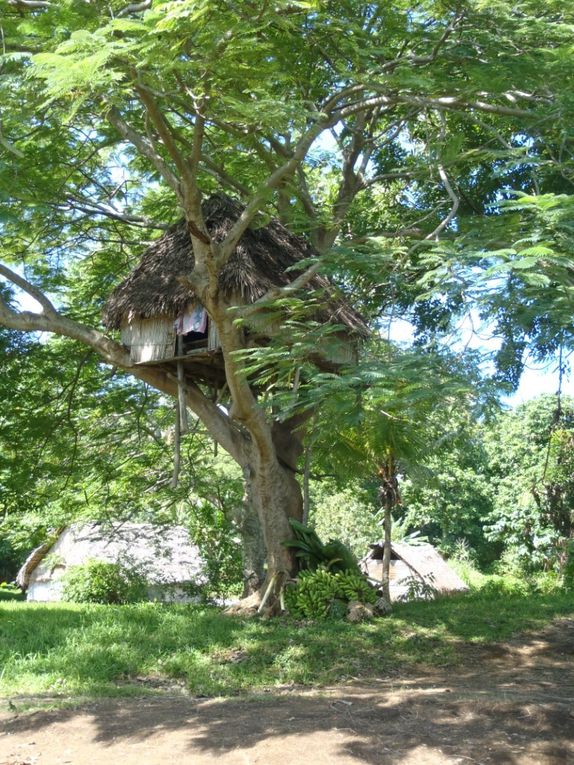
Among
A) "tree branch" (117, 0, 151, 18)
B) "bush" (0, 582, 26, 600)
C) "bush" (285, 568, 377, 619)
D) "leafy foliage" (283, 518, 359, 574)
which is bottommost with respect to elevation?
"bush" (0, 582, 26, 600)

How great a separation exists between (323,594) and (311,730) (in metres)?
5.01

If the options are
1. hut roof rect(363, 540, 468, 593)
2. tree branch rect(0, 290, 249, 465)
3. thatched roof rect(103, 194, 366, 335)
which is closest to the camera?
thatched roof rect(103, 194, 366, 335)

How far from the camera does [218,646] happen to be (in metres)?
9.30

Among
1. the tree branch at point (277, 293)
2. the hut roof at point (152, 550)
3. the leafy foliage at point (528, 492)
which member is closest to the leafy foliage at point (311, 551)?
the tree branch at point (277, 293)

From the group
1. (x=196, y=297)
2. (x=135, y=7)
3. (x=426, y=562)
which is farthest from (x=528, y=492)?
(x=135, y=7)

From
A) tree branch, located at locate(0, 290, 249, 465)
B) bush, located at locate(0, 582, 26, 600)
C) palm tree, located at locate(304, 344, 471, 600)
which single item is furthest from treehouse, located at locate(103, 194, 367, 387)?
bush, located at locate(0, 582, 26, 600)

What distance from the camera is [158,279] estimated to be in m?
10.9

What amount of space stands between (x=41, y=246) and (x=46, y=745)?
8980 mm

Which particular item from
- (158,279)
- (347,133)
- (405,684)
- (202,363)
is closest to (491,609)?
(405,684)

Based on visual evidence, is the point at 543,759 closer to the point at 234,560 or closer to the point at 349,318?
the point at 349,318

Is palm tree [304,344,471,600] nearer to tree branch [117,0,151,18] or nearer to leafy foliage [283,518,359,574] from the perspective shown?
leafy foliage [283,518,359,574]

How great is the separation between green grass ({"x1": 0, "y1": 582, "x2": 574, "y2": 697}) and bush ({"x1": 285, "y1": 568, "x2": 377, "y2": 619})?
0.35m

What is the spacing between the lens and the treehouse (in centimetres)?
1016

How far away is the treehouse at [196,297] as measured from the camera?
10.2 metres
